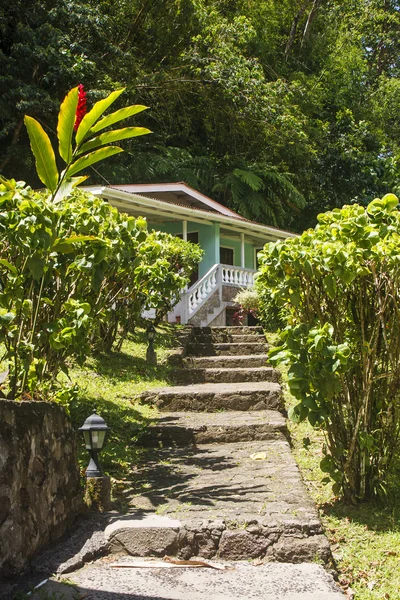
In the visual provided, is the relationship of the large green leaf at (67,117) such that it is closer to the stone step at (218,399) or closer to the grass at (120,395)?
the grass at (120,395)

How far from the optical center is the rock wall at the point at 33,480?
4.07 metres

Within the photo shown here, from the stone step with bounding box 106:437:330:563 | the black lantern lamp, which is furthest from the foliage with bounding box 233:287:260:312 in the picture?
the black lantern lamp

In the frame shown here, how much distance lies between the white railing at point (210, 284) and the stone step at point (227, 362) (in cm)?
536

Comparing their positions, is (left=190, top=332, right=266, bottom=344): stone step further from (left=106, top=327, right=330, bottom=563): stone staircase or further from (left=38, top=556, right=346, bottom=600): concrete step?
(left=38, top=556, right=346, bottom=600): concrete step

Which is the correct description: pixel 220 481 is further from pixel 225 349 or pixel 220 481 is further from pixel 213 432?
pixel 225 349

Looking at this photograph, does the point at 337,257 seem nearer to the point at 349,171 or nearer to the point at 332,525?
the point at 332,525

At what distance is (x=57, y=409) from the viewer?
17.0 feet

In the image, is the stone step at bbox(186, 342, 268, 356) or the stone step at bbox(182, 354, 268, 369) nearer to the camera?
the stone step at bbox(182, 354, 268, 369)

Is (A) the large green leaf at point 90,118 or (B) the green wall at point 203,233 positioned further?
(B) the green wall at point 203,233

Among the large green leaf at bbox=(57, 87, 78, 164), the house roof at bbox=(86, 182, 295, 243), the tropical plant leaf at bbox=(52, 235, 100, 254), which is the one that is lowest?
the tropical plant leaf at bbox=(52, 235, 100, 254)

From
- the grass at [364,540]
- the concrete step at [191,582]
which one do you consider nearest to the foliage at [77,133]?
the concrete step at [191,582]

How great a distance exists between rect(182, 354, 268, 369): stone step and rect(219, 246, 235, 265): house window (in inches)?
458

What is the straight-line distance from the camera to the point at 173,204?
18766 mm

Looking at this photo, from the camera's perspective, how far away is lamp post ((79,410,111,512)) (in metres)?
5.41
